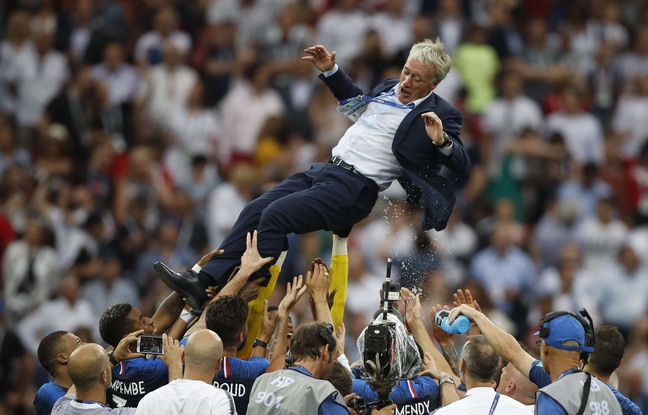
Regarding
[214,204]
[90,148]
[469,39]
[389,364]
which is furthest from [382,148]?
[469,39]

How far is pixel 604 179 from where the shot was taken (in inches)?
742

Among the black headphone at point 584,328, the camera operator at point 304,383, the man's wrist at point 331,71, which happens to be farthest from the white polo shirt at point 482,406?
the man's wrist at point 331,71

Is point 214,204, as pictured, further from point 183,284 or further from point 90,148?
point 183,284

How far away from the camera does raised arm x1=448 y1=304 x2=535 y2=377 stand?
28.0 ft

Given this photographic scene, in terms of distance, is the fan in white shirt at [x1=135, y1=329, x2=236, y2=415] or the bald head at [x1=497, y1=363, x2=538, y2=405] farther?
the bald head at [x1=497, y1=363, x2=538, y2=405]

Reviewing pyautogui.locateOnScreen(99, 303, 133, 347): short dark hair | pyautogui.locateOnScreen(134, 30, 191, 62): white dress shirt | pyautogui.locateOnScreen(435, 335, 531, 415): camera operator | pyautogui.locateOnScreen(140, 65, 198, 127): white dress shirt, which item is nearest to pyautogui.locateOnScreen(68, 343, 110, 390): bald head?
pyautogui.locateOnScreen(99, 303, 133, 347): short dark hair

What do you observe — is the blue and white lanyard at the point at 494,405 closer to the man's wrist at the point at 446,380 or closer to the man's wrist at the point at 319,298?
the man's wrist at the point at 446,380

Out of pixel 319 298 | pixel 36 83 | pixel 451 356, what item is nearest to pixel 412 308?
pixel 451 356

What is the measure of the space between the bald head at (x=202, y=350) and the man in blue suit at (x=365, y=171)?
4.15 ft

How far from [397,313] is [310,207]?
1003 millimetres

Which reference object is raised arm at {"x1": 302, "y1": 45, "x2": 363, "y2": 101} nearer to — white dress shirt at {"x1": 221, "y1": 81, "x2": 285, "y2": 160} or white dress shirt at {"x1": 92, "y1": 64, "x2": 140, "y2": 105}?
white dress shirt at {"x1": 221, "y1": 81, "x2": 285, "y2": 160}

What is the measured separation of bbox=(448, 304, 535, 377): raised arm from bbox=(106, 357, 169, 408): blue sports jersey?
7.47 feet

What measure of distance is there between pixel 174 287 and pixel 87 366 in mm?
1168

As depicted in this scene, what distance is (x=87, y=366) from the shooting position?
887 cm
